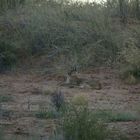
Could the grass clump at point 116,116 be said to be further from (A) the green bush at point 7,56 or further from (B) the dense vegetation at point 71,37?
(A) the green bush at point 7,56

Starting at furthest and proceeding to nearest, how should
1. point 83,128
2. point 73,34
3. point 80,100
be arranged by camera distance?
point 73,34
point 80,100
point 83,128

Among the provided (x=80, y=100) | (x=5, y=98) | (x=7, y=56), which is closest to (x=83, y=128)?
(x=80, y=100)

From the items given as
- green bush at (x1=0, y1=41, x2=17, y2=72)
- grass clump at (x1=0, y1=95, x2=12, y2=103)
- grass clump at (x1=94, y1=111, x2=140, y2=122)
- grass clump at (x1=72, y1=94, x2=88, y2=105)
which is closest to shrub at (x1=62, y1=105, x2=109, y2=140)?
grass clump at (x1=94, y1=111, x2=140, y2=122)

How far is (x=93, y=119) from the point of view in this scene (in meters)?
7.75

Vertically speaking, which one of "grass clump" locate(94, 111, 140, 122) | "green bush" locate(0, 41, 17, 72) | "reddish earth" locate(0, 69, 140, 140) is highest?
"green bush" locate(0, 41, 17, 72)

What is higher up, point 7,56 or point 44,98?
point 7,56

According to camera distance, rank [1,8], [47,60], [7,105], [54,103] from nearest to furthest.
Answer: [54,103]
[7,105]
[47,60]
[1,8]

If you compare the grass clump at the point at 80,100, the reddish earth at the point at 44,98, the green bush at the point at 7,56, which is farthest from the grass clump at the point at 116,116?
the green bush at the point at 7,56

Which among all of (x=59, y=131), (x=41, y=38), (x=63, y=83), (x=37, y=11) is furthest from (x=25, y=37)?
(x=59, y=131)

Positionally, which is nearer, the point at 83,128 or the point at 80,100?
the point at 83,128

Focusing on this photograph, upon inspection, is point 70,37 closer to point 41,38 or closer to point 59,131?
point 41,38

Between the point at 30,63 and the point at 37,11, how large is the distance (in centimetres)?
265

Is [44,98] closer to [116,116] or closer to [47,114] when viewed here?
[47,114]

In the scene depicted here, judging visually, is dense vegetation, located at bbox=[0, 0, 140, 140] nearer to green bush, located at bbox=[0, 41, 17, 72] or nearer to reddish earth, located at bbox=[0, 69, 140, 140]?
green bush, located at bbox=[0, 41, 17, 72]
